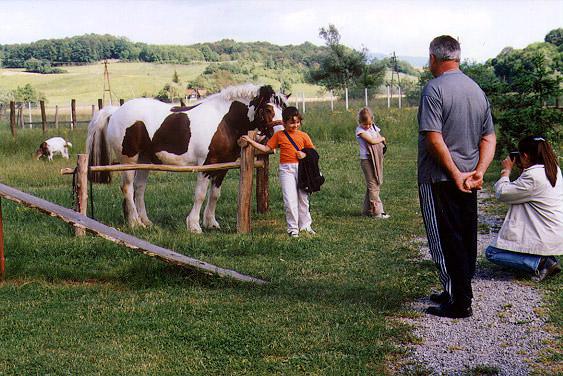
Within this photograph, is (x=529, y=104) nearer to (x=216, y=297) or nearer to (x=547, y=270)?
(x=547, y=270)

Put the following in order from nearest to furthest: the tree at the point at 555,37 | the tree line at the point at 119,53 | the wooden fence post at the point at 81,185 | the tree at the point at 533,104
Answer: the wooden fence post at the point at 81,185, the tree at the point at 533,104, the tree at the point at 555,37, the tree line at the point at 119,53

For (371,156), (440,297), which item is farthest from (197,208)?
(440,297)

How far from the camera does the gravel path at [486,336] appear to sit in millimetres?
5160

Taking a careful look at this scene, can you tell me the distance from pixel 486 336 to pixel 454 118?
166 cm

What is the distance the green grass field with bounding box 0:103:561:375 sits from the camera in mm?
5422

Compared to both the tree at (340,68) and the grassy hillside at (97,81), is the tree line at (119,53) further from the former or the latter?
the tree at (340,68)

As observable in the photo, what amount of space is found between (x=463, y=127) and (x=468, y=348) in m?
1.67

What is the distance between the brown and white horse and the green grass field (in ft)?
2.32

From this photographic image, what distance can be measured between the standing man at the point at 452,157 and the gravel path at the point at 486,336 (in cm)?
32

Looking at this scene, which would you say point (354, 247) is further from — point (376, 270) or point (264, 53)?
point (264, 53)

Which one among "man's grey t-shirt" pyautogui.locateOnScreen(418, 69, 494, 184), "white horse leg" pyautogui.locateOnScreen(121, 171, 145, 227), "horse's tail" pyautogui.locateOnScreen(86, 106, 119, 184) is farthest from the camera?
"horse's tail" pyautogui.locateOnScreen(86, 106, 119, 184)

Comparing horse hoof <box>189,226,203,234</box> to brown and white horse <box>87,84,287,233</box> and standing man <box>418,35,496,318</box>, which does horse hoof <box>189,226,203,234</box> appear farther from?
standing man <box>418,35,496,318</box>

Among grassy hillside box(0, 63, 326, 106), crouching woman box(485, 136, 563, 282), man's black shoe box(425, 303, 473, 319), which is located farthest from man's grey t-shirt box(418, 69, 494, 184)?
grassy hillside box(0, 63, 326, 106)

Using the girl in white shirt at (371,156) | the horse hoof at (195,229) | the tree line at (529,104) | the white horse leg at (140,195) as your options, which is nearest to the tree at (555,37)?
the tree line at (529,104)
